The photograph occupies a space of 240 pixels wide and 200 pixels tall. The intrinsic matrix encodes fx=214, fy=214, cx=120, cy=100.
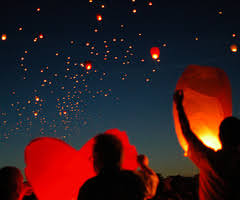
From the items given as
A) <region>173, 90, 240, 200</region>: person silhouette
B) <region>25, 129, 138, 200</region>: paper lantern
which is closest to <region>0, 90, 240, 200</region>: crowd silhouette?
<region>173, 90, 240, 200</region>: person silhouette

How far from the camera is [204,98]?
181 cm

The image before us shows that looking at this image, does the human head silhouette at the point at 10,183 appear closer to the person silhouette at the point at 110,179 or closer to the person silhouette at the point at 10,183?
the person silhouette at the point at 10,183

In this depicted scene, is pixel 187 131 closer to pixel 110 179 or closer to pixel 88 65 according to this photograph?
pixel 110 179

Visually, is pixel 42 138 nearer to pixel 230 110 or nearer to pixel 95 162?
pixel 95 162

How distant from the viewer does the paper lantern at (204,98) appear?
1745 millimetres

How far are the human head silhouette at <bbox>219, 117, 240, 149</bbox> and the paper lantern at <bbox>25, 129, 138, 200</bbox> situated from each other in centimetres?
72

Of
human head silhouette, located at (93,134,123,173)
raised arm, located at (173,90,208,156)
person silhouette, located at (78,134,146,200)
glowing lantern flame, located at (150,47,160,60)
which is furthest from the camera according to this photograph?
glowing lantern flame, located at (150,47,160,60)

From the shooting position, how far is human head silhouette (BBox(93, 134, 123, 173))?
50.7 inches

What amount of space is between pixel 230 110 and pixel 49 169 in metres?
1.63

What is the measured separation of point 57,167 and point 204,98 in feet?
4.58

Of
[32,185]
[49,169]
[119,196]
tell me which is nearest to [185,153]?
[119,196]

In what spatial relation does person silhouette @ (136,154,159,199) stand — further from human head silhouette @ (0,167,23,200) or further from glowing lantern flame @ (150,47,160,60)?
glowing lantern flame @ (150,47,160,60)

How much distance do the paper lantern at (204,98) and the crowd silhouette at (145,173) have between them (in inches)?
8.3

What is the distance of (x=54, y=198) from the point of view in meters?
1.82
